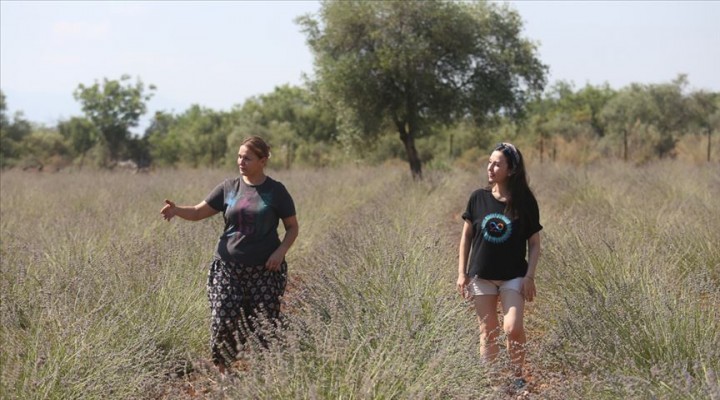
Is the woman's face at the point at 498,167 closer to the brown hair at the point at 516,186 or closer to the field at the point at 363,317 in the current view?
the brown hair at the point at 516,186

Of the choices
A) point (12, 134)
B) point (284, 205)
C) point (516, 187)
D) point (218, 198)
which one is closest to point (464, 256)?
point (516, 187)

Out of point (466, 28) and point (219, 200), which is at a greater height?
point (466, 28)

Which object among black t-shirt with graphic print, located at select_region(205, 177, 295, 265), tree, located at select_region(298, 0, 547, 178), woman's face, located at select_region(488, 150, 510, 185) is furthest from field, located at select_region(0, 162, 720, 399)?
tree, located at select_region(298, 0, 547, 178)

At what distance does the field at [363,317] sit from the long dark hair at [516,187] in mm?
655

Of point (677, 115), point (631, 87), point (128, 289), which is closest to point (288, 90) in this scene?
point (631, 87)

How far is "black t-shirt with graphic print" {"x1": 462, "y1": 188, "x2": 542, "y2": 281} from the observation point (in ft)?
15.7

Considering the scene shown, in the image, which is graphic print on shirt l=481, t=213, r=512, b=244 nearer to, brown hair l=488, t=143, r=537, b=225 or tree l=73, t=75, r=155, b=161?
brown hair l=488, t=143, r=537, b=225

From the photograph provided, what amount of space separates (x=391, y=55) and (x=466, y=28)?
7.56ft

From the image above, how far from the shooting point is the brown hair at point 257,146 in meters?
4.96

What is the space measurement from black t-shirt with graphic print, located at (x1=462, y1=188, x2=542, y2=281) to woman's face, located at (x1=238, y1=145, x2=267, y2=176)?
4.53 feet

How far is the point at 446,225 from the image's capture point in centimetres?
1149

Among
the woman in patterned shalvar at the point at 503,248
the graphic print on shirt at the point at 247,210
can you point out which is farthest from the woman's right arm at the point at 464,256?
the graphic print on shirt at the point at 247,210

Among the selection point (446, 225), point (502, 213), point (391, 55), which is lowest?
point (446, 225)

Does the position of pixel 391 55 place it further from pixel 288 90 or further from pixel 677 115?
pixel 288 90
